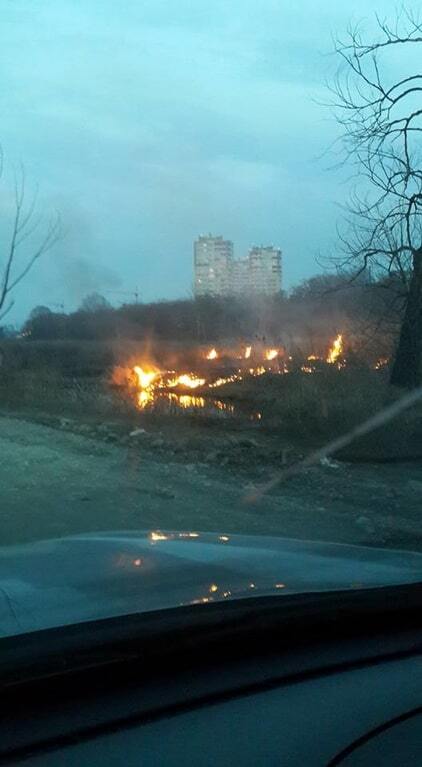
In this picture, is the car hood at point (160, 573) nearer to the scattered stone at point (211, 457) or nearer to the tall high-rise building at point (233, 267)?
the scattered stone at point (211, 457)

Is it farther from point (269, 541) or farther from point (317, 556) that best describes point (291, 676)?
point (269, 541)

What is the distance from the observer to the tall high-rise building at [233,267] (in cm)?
7850

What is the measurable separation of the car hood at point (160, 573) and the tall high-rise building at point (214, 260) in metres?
73.6

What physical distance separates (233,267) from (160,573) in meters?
82.2

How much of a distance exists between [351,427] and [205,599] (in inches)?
495

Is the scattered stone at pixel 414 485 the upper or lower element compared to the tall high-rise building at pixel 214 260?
lower

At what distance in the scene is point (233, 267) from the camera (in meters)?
84.3

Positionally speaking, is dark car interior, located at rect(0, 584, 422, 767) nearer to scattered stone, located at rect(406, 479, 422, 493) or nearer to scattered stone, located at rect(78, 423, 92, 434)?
scattered stone, located at rect(406, 479, 422, 493)

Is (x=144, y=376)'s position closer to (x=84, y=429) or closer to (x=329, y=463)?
(x=84, y=429)

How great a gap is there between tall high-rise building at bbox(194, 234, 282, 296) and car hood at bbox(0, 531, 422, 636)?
7189cm

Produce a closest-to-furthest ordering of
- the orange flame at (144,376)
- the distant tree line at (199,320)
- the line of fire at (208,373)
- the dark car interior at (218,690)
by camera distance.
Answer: the dark car interior at (218,690), the line of fire at (208,373), the orange flame at (144,376), the distant tree line at (199,320)

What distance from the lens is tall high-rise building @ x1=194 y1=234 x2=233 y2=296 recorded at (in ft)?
257

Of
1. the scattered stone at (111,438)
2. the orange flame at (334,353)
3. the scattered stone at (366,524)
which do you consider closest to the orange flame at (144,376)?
the orange flame at (334,353)

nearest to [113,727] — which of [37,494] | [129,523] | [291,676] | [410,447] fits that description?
[291,676]
